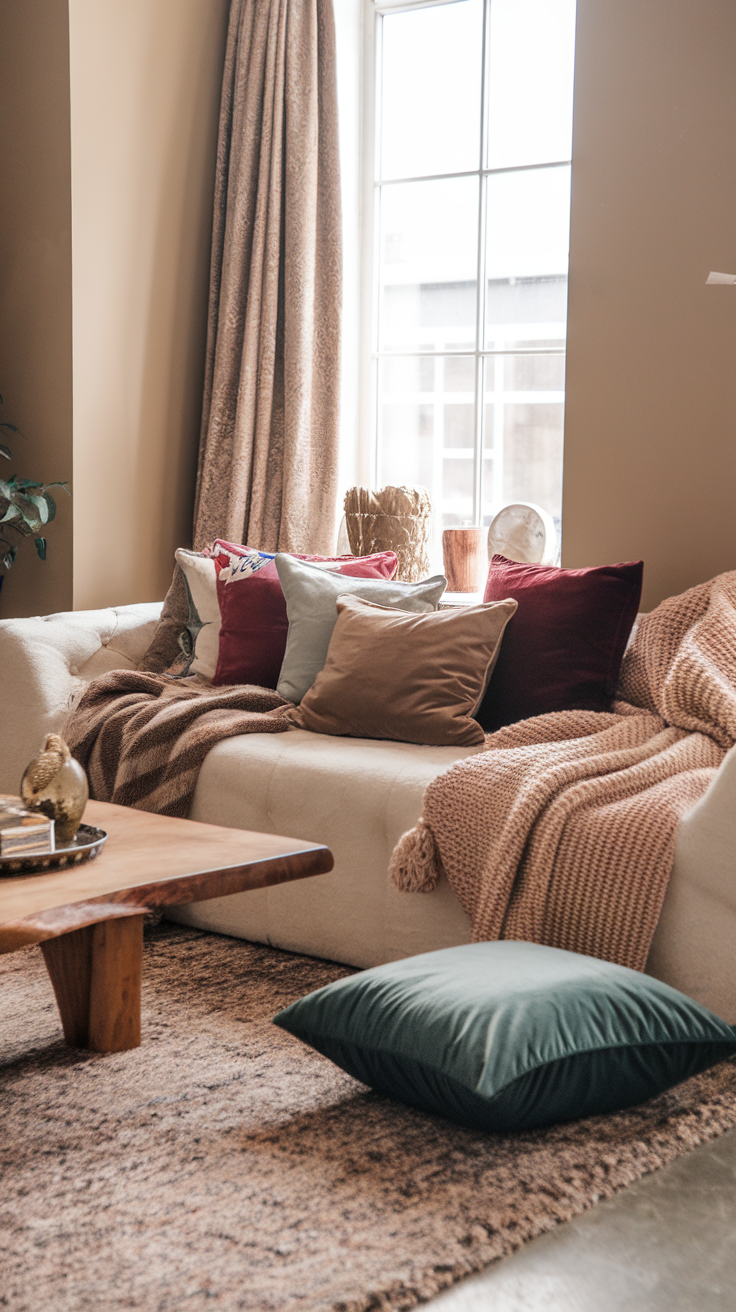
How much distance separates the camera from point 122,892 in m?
1.67

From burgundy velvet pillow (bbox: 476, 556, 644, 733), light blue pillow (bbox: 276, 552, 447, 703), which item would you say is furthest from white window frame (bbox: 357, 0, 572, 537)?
burgundy velvet pillow (bbox: 476, 556, 644, 733)

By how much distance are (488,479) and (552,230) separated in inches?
34.9

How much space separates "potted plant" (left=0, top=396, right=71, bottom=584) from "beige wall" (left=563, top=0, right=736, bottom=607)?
171 centimetres

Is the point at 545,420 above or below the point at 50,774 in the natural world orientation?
above

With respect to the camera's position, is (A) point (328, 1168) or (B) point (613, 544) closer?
(A) point (328, 1168)

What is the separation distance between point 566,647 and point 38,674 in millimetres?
1392

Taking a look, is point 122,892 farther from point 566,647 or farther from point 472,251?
point 472,251

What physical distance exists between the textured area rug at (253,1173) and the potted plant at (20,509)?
2084 millimetres

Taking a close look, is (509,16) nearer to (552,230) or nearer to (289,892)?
(552,230)

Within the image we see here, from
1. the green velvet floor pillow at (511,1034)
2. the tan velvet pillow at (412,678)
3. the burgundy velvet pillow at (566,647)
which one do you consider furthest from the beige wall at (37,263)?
the green velvet floor pillow at (511,1034)

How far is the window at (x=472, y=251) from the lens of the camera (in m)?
4.07

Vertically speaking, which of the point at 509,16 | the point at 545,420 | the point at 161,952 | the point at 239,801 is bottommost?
the point at 161,952

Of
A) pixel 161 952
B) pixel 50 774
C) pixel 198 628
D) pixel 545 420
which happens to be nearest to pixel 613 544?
pixel 545 420

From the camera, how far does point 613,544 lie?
340 centimetres
